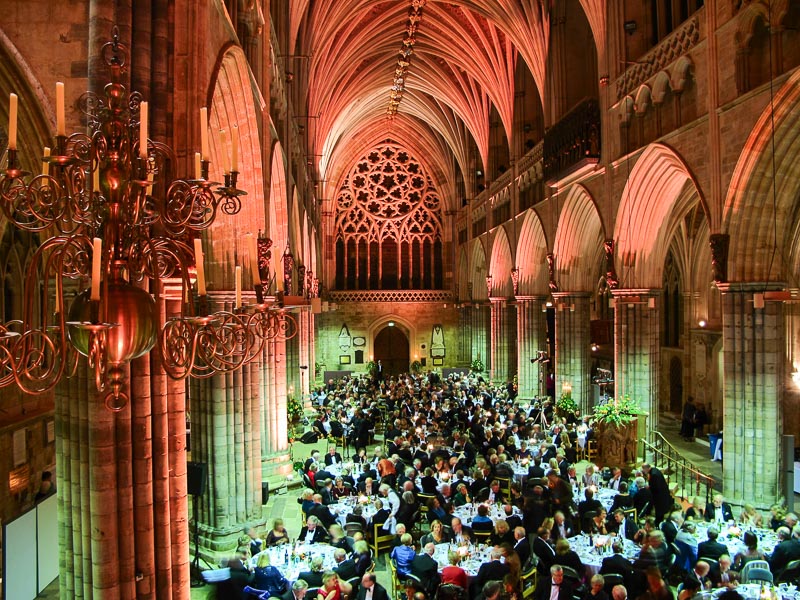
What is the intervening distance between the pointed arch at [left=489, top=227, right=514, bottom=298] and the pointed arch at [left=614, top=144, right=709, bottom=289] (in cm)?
1217

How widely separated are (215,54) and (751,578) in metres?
8.35

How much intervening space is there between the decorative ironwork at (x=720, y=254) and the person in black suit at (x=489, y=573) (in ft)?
21.4

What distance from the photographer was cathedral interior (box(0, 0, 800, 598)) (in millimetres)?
3770

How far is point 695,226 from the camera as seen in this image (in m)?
20.4

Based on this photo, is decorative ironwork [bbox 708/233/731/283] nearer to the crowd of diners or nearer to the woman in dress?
the crowd of diners

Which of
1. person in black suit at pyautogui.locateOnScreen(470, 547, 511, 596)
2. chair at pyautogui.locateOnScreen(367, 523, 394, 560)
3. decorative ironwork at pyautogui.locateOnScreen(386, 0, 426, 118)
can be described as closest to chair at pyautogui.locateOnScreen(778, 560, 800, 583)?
person in black suit at pyautogui.locateOnScreen(470, 547, 511, 596)

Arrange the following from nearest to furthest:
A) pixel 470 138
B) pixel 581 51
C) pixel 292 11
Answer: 1. pixel 292 11
2. pixel 581 51
3. pixel 470 138

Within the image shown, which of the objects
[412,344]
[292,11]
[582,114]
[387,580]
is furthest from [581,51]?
[412,344]

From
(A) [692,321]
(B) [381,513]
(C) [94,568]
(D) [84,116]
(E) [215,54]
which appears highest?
(E) [215,54]

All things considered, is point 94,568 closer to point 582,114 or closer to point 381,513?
point 381,513

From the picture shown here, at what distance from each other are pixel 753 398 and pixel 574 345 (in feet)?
28.9

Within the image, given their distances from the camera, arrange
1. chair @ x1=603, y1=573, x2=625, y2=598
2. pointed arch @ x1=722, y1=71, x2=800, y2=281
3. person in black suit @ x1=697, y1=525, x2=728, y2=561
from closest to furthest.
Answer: chair @ x1=603, y1=573, x2=625, y2=598, person in black suit @ x1=697, y1=525, x2=728, y2=561, pointed arch @ x1=722, y1=71, x2=800, y2=281

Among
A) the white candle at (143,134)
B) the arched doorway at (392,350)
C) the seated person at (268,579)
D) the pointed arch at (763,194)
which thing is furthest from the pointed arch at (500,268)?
the white candle at (143,134)

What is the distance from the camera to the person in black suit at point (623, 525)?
26.9 feet
